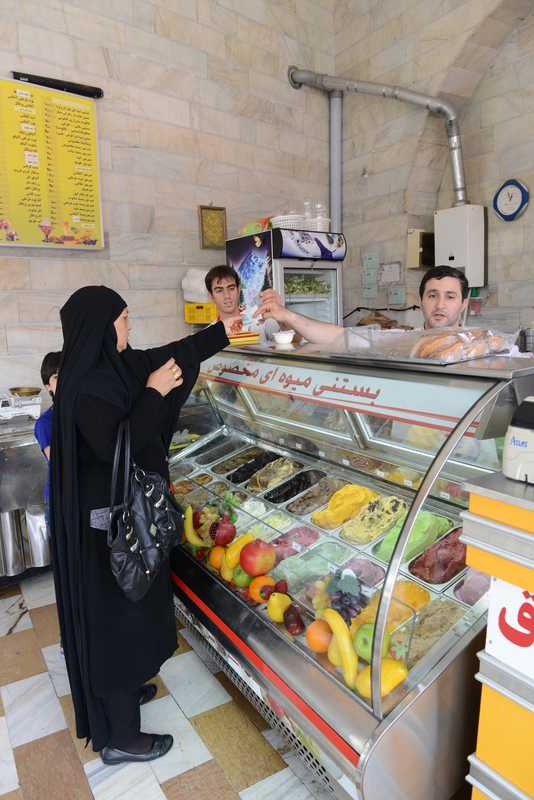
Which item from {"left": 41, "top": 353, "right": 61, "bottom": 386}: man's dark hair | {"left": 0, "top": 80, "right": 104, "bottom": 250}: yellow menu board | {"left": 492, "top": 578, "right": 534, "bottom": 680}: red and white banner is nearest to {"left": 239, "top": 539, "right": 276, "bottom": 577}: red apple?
{"left": 492, "top": 578, "right": 534, "bottom": 680}: red and white banner

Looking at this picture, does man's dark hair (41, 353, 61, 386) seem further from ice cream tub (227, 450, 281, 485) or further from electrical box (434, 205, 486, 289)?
electrical box (434, 205, 486, 289)

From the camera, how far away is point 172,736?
2154 mm

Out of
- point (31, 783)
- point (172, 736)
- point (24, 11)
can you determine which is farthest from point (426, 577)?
point (24, 11)

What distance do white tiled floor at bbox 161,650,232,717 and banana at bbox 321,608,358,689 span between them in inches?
38.7

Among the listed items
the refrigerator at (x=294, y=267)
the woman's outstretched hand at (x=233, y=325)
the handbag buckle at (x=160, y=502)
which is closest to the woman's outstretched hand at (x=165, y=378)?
the handbag buckle at (x=160, y=502)

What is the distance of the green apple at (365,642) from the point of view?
1524mm

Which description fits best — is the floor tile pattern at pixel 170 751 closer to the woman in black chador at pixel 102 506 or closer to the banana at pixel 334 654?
the woman in black chador at pixel 102 506

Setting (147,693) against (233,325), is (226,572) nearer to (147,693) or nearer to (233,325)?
(147,693)

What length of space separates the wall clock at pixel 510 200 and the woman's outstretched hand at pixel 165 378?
404 cm

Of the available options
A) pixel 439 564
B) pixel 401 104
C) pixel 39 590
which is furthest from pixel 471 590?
pixel 401 104

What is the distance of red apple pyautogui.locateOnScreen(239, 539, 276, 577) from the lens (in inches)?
83.2

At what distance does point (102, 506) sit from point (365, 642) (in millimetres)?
1006

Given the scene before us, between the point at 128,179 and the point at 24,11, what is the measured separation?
51.9 inches

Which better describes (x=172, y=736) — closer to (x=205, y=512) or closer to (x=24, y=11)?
(x=205, y=512)
